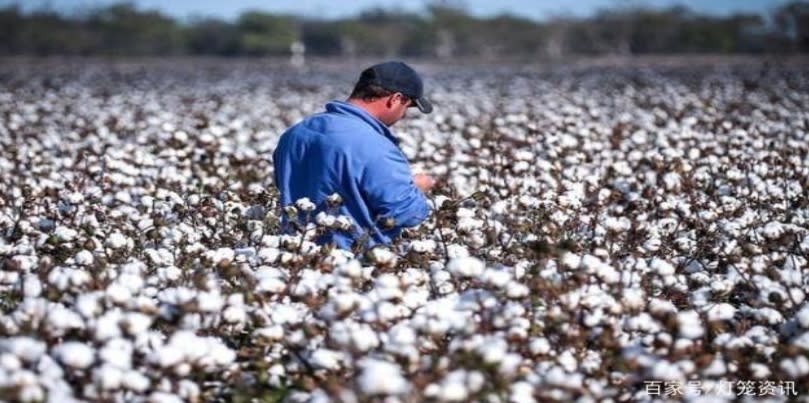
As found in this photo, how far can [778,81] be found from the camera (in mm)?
15781

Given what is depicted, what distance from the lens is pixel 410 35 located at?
232 ft

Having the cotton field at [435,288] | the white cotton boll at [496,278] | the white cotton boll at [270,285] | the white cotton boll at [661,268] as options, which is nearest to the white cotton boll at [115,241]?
the cotton field at [435,288]

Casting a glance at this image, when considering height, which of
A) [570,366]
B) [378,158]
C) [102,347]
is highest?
[378,158]

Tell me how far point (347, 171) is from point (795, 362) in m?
1.90

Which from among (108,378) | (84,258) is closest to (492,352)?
(108,378)

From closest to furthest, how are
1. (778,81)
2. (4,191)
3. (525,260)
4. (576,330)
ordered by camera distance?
(576,330) < (525,260) < (4,191) < (778,81)

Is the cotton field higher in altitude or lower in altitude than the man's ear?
lower

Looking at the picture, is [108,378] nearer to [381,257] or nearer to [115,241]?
[381,257]

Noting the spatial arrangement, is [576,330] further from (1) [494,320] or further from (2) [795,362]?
(2) [795,362]

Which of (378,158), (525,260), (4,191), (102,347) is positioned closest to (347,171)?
(378,158)

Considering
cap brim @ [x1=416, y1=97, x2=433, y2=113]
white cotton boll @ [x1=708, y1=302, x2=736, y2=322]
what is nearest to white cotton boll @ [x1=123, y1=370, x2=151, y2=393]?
white cotton boll @ [x1=708, y1=302, x2=736, y2=322]

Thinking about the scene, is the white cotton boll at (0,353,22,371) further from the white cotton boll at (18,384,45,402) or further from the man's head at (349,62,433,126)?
the man's head at (349,62,433,126)

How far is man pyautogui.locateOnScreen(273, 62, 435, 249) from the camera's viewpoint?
156 inches

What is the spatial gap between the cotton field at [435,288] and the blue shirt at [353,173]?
0.13m
